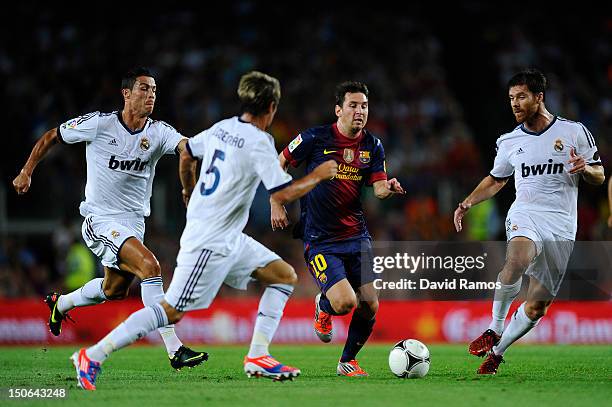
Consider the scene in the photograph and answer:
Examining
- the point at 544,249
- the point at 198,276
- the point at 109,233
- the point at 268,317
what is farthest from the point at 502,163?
the point at 109,233

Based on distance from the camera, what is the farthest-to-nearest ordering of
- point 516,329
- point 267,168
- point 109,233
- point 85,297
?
point 85,297 < point 109,233 < point 516,329 < point 267,168

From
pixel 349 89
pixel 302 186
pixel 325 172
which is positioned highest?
pixel 349 89

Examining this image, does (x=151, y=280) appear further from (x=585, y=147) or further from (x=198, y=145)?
(x=585, y=147)

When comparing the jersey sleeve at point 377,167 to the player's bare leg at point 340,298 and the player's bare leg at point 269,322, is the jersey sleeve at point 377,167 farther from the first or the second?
the player's bare leg at point 269,322

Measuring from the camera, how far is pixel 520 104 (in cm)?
888

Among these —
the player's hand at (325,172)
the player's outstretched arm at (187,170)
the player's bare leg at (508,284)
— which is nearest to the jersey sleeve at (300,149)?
the player's outstretched arm at (187,170)

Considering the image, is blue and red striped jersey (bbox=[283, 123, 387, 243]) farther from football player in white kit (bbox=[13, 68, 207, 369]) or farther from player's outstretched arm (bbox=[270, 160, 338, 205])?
player's outstretched arm (bbox=[270, 160, 338, 205])

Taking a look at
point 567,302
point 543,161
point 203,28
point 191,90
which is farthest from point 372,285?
point 203,28

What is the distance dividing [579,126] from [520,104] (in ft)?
1.90

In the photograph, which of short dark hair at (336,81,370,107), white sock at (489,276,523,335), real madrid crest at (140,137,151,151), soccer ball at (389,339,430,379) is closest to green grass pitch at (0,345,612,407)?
soccer ball at (389,339,430,379)

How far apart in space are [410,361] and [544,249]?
1646 millimetres

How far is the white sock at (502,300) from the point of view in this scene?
29.2 ft

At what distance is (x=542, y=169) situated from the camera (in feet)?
29.1

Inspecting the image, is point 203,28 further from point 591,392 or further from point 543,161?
point 591,392
